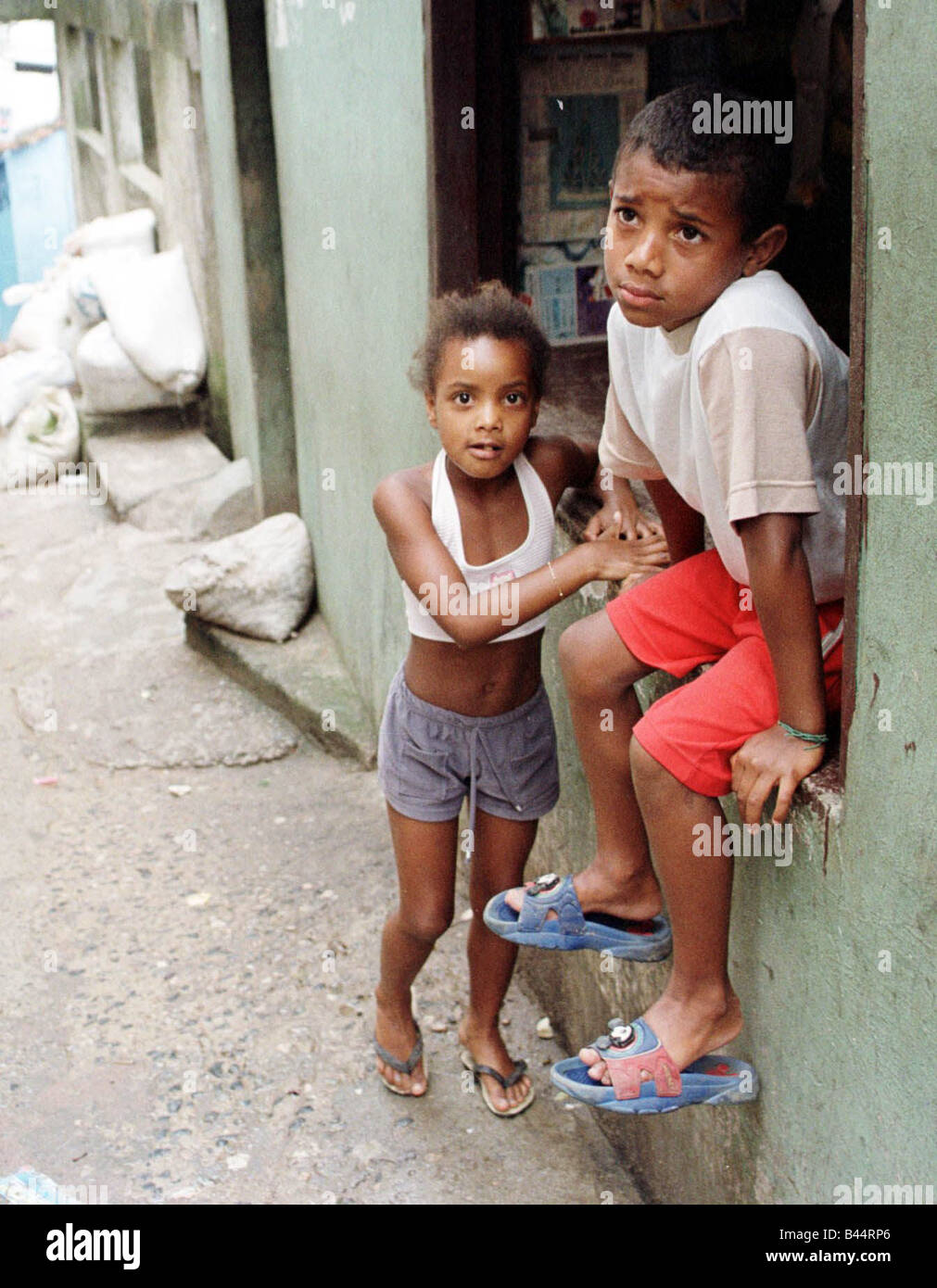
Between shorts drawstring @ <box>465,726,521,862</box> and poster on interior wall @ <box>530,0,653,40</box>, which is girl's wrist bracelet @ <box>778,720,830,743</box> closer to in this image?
shorts drawstring @ <box>465,726,521,862</box>

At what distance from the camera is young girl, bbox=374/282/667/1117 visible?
7.83 ft

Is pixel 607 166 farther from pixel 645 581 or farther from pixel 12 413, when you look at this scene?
pixel 12 413

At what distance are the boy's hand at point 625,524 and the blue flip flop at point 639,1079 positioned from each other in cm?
83

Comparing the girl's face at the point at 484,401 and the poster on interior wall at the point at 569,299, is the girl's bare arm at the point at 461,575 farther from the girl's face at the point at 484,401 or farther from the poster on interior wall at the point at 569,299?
the poster on interior wall at the point at 569,299

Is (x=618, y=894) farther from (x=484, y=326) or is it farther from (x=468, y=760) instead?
(x=484, y=326)

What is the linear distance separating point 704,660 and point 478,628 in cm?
42

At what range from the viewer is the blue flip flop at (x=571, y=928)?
7.19 ft

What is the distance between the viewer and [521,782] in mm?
2715

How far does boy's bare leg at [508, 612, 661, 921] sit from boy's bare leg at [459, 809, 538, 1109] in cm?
57

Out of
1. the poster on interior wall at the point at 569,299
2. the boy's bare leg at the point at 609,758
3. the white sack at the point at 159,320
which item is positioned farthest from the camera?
the white sack at the point at 159,320

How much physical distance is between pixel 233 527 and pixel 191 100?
92.6 inches

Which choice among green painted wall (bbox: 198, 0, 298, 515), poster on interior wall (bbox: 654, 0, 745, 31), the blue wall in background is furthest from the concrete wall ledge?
the blue wall in background

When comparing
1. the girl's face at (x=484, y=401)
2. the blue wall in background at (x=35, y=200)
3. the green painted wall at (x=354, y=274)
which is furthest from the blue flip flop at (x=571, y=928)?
the blue wall in background at (x=35, y=200)

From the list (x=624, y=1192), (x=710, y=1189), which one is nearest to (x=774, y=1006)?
(x=710, y=1189)
